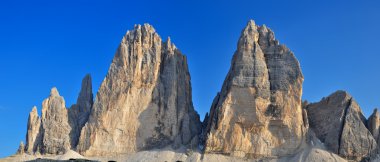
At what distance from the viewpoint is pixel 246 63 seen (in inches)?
4815

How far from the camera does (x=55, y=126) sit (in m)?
128

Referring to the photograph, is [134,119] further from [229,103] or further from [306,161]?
[306,161]

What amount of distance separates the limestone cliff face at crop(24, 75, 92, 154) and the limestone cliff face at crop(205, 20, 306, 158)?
29435 millimetres

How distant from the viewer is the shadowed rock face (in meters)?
116

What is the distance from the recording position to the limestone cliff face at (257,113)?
11838 centimetres

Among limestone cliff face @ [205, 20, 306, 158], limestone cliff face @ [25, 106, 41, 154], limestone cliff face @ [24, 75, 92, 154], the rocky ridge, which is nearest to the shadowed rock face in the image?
the rocky ridge

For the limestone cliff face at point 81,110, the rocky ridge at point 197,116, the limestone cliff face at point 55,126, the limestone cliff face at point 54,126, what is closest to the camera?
the rocky ridge at point 197,116

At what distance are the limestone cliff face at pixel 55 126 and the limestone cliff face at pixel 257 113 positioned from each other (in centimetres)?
2944

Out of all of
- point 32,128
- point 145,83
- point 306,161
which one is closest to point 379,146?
point 306,161

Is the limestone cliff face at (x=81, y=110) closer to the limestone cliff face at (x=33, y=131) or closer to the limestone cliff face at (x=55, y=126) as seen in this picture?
the limestone cliff face at (x=55, y=126)

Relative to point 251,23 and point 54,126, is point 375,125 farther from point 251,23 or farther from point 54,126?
point 54,126

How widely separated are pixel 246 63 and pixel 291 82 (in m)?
9.88

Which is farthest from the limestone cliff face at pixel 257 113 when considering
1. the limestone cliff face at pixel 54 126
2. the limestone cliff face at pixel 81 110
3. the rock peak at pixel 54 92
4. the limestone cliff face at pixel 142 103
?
the rock peak at pixel 54 92

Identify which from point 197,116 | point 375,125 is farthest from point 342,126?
point 197,116
